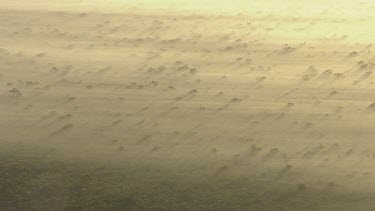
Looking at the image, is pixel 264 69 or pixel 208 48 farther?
pixel 208 48

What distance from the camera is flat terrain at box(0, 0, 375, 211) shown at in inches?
280

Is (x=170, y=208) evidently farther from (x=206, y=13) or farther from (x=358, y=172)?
(x=206, y=13)

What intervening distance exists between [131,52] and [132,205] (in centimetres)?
526

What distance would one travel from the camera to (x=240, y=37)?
40.9 feet

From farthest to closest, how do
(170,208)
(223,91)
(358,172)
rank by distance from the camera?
1. (223,91)
2. (358,172)
3. (170,208)

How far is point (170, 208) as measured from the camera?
6.72 meters

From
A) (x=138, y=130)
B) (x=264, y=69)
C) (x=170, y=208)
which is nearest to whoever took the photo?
(x=170, y=208)

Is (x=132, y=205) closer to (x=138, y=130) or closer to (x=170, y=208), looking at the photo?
(x=170, y=208)

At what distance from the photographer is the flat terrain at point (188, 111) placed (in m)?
7.12

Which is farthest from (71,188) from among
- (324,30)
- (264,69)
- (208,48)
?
(324,30)

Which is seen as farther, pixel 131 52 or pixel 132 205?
pixel 131 52

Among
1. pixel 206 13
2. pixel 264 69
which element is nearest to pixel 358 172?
pixel 264 69

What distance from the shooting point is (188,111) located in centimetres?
914

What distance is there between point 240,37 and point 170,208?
20.8ft
